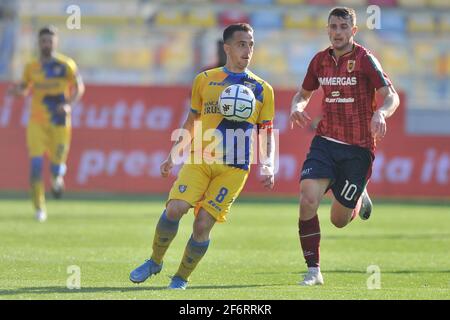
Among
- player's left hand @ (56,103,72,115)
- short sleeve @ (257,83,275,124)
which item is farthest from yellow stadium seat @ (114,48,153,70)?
short sleeve @ (257,83,275,124)

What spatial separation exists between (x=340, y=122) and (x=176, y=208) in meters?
1.96

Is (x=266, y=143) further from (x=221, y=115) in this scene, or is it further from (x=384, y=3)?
(x=384, y=3)

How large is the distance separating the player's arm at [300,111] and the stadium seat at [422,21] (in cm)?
2167

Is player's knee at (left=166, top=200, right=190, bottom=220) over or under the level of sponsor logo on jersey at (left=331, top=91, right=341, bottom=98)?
under

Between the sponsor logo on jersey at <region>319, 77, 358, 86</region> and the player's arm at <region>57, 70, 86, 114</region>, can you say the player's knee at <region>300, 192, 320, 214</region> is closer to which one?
the sponsor logo on jersey at <region>319, 77, 358, 86</region>

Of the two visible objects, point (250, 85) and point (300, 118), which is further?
point (300, 118)

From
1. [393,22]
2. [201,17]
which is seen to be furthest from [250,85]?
[393,22]

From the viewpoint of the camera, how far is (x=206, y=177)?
9.21 metres

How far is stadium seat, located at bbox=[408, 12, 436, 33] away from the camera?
3136 cm

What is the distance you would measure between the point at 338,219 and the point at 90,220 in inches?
269

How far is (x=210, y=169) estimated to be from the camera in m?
9.21

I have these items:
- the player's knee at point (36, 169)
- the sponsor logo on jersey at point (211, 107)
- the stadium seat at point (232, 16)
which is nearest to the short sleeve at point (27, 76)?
the player's knee at point (36, 169)

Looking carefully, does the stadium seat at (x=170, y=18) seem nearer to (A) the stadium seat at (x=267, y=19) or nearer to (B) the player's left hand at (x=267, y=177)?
(A) the stadium seat at (x=267, y=19)
